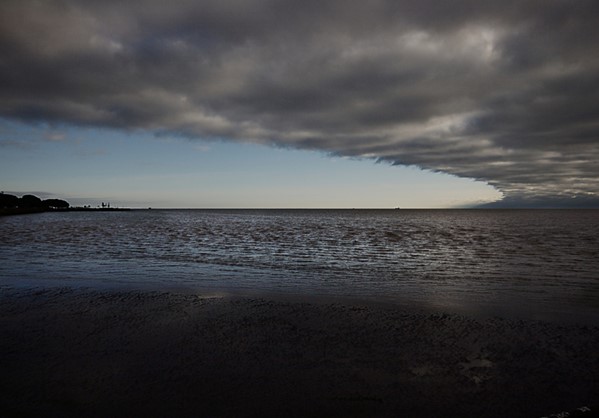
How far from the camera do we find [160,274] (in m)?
15.7

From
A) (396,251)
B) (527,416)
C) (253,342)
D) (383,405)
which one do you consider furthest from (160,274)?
(396,251)

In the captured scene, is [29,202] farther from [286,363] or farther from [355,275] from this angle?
[286,363]

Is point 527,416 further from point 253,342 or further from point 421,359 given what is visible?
Result: point 253,342

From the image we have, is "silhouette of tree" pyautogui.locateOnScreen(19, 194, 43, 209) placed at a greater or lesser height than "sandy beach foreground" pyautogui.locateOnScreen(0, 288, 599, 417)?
greater

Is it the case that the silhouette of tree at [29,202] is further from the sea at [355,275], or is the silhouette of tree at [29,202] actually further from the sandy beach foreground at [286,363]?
the sandy beach foreground at [286,363]

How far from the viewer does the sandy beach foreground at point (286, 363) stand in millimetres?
5289

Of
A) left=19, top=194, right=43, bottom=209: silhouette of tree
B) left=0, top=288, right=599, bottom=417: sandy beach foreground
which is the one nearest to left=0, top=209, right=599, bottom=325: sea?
left=0, top=288, right=599, bottom=417: sandy beach foreground

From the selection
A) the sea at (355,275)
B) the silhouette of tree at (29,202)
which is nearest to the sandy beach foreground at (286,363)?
the sea at (355,275)

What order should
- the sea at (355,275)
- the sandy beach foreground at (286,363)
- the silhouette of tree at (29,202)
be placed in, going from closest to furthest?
the sandy beach foreground at (286,363), the sea at (355,275), the silhouette of tree at (29,202)

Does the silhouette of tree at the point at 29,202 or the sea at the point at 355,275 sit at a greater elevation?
the silhouette of tree at the point at 29,202

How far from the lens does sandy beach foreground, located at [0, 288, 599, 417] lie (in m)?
5.29

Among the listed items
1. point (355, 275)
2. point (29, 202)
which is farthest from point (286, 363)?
point (29, 202)

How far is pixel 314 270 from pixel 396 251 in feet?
32.1

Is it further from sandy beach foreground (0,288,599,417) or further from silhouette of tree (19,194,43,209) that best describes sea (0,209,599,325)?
silhouette of tree (19,194,43,209)
